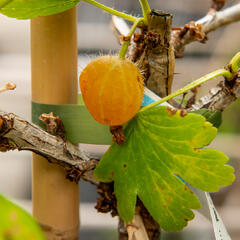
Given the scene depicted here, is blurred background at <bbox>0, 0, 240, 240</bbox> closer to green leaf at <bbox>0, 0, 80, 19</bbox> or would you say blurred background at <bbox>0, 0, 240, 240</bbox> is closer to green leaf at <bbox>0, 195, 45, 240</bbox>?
green leaf at <bbox>0, 0, 80, 19</bbox>

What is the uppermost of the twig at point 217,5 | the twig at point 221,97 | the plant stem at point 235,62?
the twig at point 217,5

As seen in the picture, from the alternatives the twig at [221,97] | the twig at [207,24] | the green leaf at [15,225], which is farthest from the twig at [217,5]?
the green leaf at [15,225]

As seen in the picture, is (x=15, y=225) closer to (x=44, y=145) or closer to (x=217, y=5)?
(x=44, y=145)

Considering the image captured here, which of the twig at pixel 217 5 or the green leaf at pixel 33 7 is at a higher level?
the twig at pixel 217 5

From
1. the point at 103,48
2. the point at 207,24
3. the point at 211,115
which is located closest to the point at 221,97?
the point at 211,115

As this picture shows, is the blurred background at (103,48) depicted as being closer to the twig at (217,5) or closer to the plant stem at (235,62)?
the twig at (217,5)

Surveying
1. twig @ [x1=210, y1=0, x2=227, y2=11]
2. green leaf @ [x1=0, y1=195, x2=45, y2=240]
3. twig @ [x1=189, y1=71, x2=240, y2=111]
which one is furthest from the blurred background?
green leaf @ [x1=0, y1=195, x2=45, y2=240]
